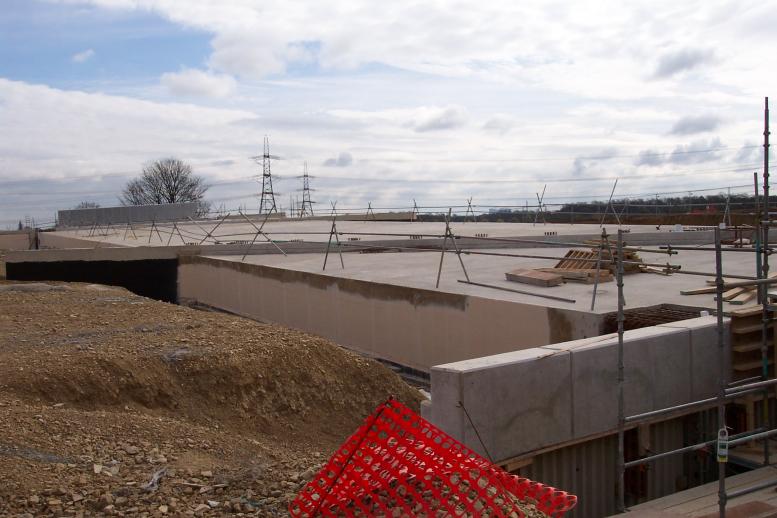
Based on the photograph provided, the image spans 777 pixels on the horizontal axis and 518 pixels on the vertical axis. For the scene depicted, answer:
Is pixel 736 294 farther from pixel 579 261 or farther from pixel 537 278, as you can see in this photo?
pixel 579 261

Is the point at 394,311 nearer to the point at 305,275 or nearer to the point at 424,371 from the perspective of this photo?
the point at 424,371

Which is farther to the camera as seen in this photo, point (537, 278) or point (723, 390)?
point (537, 278)

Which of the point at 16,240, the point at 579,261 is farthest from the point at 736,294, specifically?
the point at 16,240

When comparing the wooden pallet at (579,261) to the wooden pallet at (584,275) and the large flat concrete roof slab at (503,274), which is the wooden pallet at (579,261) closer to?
the wooden pallet at (584,275)

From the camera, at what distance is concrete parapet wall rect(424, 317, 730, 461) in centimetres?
772

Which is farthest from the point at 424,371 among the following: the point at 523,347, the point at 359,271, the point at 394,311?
the point at 359,271

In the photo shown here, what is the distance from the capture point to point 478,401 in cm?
771

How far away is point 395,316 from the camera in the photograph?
1361 cm

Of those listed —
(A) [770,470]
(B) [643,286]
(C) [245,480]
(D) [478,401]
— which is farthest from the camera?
(B) [643,286]

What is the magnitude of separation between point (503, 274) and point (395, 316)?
2.64 meters

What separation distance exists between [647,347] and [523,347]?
2441 mm

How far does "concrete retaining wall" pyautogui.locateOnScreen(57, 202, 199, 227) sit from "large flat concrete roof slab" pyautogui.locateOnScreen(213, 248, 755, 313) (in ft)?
109

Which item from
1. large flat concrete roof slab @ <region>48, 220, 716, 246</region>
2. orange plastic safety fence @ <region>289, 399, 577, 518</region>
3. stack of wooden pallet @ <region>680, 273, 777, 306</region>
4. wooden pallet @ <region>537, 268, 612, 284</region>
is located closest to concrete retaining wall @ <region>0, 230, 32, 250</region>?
large flat concrete roof slab @ <region>48, 220, 716, 246</region>

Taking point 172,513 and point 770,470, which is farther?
point 770,470
